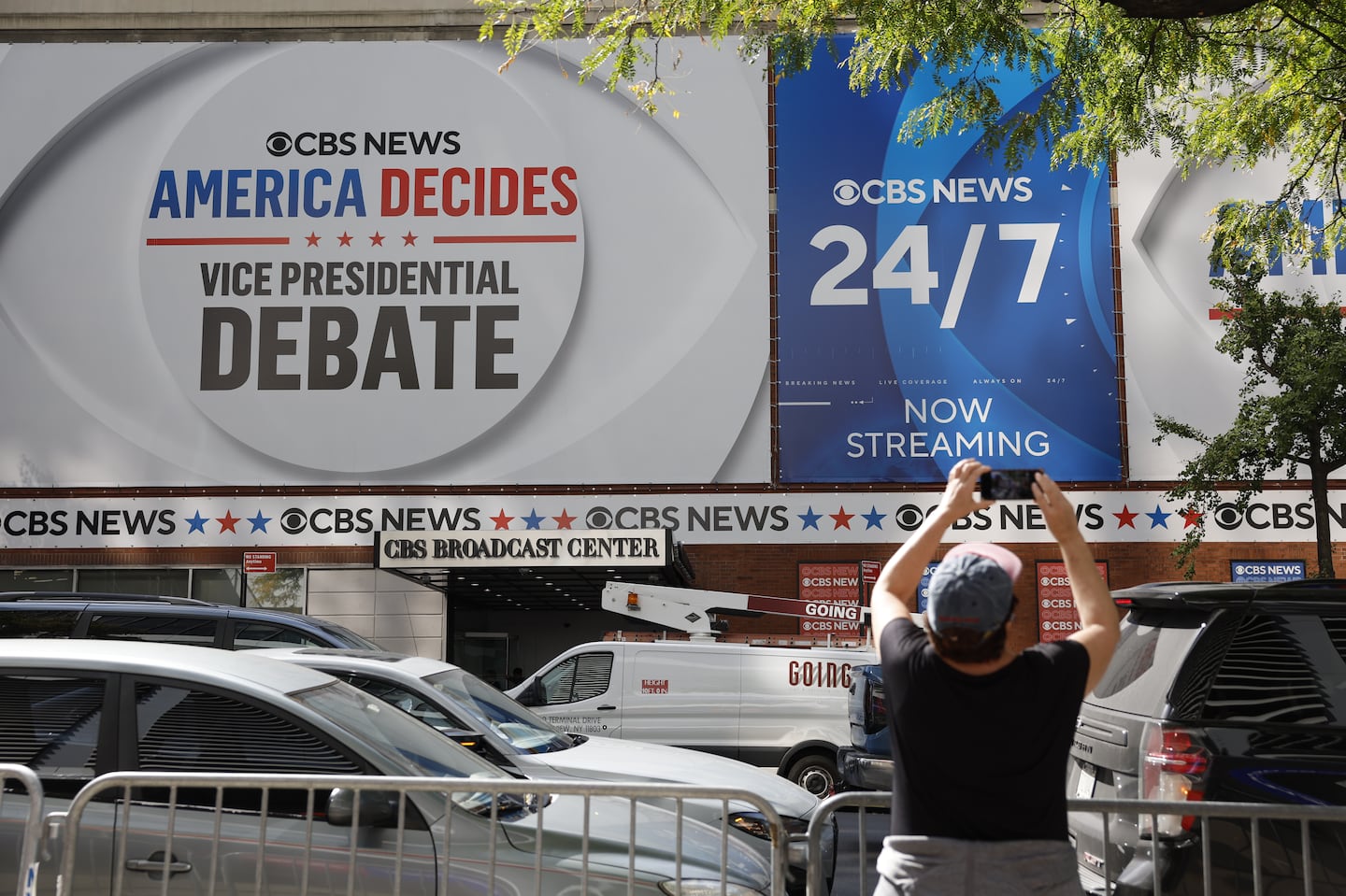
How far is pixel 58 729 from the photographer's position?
5.07 m

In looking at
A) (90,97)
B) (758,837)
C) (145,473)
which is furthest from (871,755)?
(90,97)

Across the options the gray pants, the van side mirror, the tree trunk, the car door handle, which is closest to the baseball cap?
the gray pants

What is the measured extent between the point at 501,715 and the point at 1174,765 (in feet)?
14.8

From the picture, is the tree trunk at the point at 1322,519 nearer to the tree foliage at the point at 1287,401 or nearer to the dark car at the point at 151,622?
the tree foliage at the point at 1287,401

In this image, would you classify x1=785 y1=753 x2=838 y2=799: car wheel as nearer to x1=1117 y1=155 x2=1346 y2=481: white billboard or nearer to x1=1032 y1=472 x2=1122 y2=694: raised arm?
x1=1032 y1=472 x2=1122 y2=694: raised arm

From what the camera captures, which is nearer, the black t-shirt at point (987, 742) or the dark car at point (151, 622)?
the black t-shirt at point (987, 742)

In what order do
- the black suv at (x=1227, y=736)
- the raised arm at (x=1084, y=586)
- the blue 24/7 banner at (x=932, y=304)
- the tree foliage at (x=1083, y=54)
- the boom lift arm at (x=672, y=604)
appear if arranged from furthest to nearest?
the blue 24/7 banner at (x=932, y=304), the boom lift arm at (x=672, y=604), the tree foliage at (x=1083, y=54), the black suv at (x=1227, y=736), the raised arm at (x=1084, y=586)

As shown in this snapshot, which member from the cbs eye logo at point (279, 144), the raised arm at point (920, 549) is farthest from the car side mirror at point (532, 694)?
the cbs eye logo at point (279, 144)

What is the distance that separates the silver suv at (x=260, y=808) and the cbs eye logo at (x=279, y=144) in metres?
22.1

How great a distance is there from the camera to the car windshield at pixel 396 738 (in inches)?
201

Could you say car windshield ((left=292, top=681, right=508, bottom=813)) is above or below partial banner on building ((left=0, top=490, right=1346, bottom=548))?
below

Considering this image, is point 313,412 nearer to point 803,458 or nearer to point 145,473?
point 145,473

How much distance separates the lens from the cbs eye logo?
1012 inches

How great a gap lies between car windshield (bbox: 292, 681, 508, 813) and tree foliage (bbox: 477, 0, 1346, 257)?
414 cm
